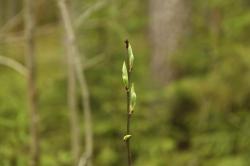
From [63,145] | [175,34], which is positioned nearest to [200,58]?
[175,34]

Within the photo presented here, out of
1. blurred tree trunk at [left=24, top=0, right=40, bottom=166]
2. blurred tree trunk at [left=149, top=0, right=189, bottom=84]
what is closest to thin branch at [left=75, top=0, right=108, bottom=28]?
blurred tree trunk at [left=24, top=0, right=40, bottom=166]

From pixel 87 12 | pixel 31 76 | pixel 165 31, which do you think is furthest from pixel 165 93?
pixel 31 76

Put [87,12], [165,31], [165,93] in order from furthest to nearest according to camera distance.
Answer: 1. [165,31]
2. [165,93]
3. [87,12]

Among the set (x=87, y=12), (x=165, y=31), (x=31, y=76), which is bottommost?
(x=31, y=76)

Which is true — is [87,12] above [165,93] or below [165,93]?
below

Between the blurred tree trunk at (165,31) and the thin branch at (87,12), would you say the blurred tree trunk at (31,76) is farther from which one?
the blurred tree trunk at (165,31)

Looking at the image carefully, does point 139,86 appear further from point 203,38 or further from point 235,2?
point 235,2

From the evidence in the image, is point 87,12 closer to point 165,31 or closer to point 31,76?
point 31,76

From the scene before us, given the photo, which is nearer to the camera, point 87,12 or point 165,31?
point 87,12

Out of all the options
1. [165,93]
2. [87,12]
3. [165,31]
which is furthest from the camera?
[165,31]
